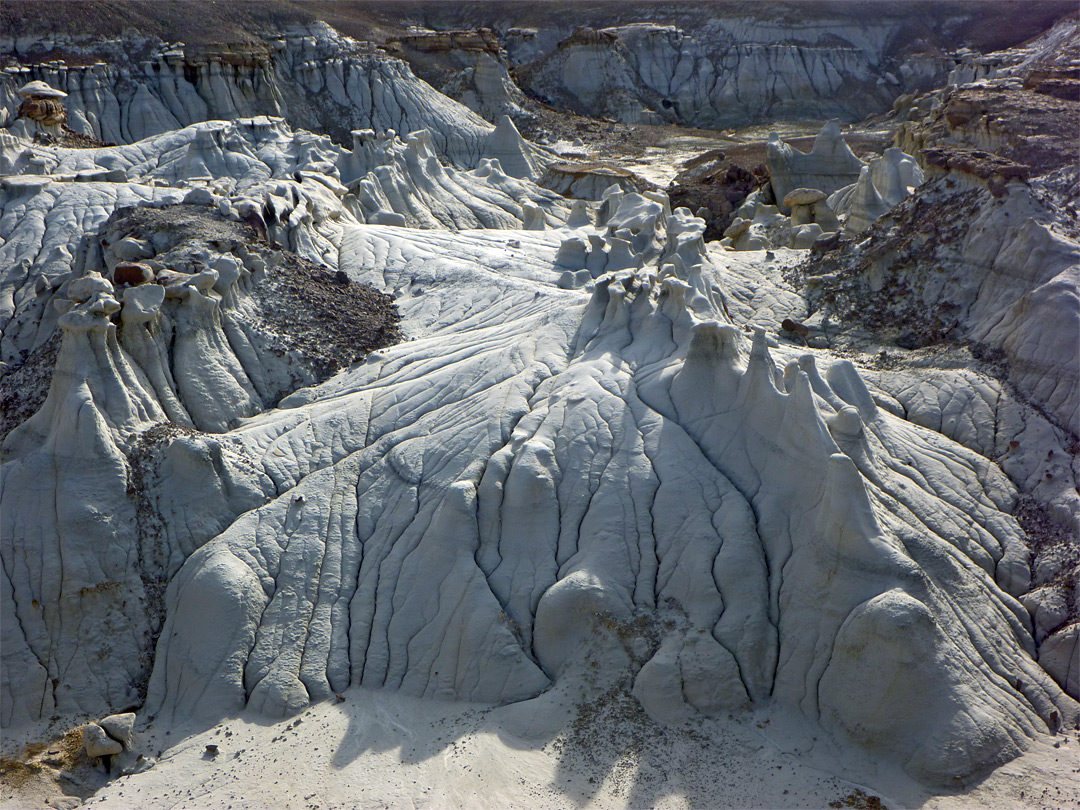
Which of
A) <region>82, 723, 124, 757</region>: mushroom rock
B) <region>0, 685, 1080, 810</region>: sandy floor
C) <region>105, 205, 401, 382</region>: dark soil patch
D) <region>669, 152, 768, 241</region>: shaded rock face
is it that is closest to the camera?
<region>0, 685, 1080, 810</region>: sandy floor

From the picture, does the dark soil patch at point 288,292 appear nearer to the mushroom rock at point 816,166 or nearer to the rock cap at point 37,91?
the mushroom rock at point 816,166

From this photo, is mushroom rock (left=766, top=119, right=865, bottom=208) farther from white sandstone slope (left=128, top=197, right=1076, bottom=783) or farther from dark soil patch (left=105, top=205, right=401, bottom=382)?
white sandstone slope (left=128, top=197, right=1076, bottom=783)

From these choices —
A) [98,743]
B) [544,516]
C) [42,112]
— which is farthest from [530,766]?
[42,112]

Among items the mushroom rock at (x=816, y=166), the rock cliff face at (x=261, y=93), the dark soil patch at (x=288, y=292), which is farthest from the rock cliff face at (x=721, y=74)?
the dark soil patch at (x=288, y=292)

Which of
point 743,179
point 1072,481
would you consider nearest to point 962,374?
point 1072,481

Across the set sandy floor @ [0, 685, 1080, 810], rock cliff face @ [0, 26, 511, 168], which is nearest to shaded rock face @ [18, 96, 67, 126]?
rock cliff face @ [0, 26, 511, 168]

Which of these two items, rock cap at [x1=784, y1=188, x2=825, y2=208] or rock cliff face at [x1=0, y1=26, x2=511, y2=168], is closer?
rock cap at [x1=784, y1=188, x2=825, y2=208]

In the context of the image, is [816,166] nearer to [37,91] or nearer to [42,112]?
[42,112]

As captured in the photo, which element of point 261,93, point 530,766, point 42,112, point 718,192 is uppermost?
point 261,93

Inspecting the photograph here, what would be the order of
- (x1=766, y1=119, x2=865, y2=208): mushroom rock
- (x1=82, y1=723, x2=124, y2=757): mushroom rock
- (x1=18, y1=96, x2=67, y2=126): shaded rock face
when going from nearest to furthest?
(x1=82, y1=723, x2=124, y2=757): mushroom rock < (x1=766, y1=119, x2=865, y2=208): mushroom rock < (x1=18, y1=96, x2=67, y2=126): shaded rock face
